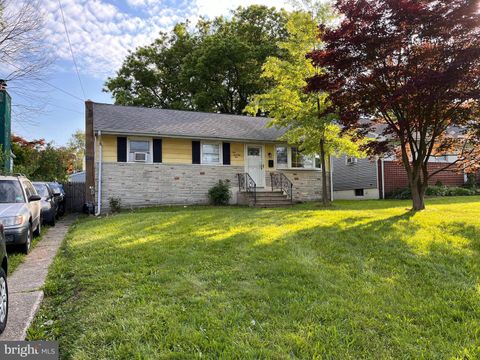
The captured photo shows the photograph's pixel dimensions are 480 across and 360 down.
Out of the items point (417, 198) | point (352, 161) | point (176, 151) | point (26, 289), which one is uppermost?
point (176, 151)

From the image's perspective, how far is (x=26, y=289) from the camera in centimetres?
485

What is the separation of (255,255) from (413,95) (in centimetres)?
579

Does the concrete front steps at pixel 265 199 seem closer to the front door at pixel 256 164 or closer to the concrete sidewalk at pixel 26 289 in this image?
the front door at pixel 256 164

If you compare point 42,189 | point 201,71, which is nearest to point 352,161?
point 201,71

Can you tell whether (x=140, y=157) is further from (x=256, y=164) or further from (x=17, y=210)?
(x=17, y=210)

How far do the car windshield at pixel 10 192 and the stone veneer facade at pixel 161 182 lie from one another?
6981 mm

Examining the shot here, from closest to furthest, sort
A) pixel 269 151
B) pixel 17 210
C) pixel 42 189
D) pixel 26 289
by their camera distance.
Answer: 1. pixel 26 289
2. pixel 17 210
3. pixel 42 189
4. pixel 269 151

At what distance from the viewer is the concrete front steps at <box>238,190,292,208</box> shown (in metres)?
16.0

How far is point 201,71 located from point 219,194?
50.6ft

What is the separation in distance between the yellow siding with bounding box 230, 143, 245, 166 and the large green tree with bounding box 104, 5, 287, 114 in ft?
41.5

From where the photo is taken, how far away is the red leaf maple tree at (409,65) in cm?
810

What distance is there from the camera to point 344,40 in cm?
891

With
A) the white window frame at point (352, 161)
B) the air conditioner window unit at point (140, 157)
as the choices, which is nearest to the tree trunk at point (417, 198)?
the air conditioner window unit at point (140, 157)

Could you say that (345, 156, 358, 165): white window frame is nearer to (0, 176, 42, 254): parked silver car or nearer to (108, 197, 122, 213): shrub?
(108, 197, 122, 213): shrub
